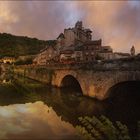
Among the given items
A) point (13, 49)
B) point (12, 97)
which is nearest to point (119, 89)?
point (12, 97)

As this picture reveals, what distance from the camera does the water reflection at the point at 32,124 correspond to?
49.8 ft

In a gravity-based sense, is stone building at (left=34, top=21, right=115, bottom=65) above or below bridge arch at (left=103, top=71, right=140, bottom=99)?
above

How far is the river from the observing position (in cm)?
1578

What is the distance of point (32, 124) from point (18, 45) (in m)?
100

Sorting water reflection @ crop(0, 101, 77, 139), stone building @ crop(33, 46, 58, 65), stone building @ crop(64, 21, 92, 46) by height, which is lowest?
water reflection @ crop(0, 101, 77, 139)

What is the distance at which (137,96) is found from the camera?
26.4 meters

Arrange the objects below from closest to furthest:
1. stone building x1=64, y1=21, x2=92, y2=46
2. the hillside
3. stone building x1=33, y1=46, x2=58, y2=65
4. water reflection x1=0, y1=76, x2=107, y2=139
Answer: water reflection x1=0, y1=76, x2=107, y2=139
stone building x1=33, y1=46, x2=58, y2=65
stone building x1=64, y1=21, x2=92, y2=46
the hillside

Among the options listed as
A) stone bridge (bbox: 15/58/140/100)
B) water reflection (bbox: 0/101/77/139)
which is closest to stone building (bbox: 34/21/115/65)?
stone bridge (bbox: 15/58/140/100)

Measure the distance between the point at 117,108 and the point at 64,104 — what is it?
4.85 metres

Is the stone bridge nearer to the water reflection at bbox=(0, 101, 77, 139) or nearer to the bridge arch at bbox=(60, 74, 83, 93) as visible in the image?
the bridge arch at bbox=(60, 74, 83, 93)

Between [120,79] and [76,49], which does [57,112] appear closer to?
[120,79]

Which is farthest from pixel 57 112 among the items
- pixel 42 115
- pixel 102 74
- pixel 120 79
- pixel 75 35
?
pixel 75 35

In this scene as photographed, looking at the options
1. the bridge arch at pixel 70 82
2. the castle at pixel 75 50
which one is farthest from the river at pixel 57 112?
the castle at pixel 75 50

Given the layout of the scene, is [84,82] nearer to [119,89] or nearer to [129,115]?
[119,89]
